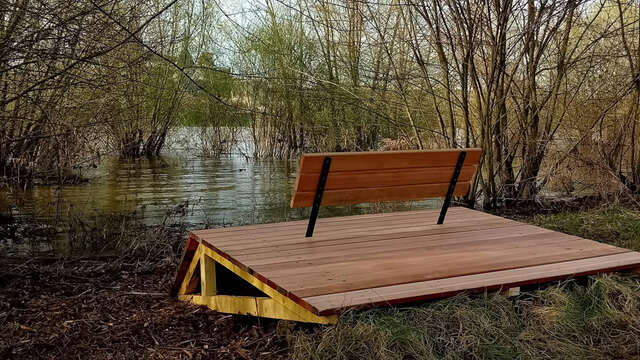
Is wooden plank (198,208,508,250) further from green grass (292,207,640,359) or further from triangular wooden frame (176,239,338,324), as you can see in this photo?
green grass (292,207,640,359)

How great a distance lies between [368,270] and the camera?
3721 mm

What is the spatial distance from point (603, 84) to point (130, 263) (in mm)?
6507

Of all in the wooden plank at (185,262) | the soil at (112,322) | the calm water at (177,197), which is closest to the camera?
the soil at (112,322)

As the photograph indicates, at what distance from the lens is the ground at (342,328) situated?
326cm

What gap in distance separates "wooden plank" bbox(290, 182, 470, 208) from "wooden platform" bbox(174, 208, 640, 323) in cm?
22

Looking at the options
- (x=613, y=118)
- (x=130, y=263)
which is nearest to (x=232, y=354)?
(x=130, y=263)

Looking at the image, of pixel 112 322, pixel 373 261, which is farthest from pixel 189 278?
pixel 373 261

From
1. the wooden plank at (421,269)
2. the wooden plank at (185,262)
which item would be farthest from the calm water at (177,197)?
the wooden plank at (421,269)

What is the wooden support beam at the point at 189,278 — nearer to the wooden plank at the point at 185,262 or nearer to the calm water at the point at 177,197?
the wooden plank at the point at 185,262

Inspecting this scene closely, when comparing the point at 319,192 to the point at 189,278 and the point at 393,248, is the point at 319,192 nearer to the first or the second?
the point at 393,248

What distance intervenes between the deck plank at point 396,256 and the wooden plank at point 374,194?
22 centimetres

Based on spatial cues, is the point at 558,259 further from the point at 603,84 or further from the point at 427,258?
the point at 603,84

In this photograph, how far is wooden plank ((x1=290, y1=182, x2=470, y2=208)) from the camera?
4.46 meters

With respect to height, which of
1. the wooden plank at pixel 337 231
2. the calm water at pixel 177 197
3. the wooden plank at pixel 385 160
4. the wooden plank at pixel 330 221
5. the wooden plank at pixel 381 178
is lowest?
the calm water at pixel 177 197
